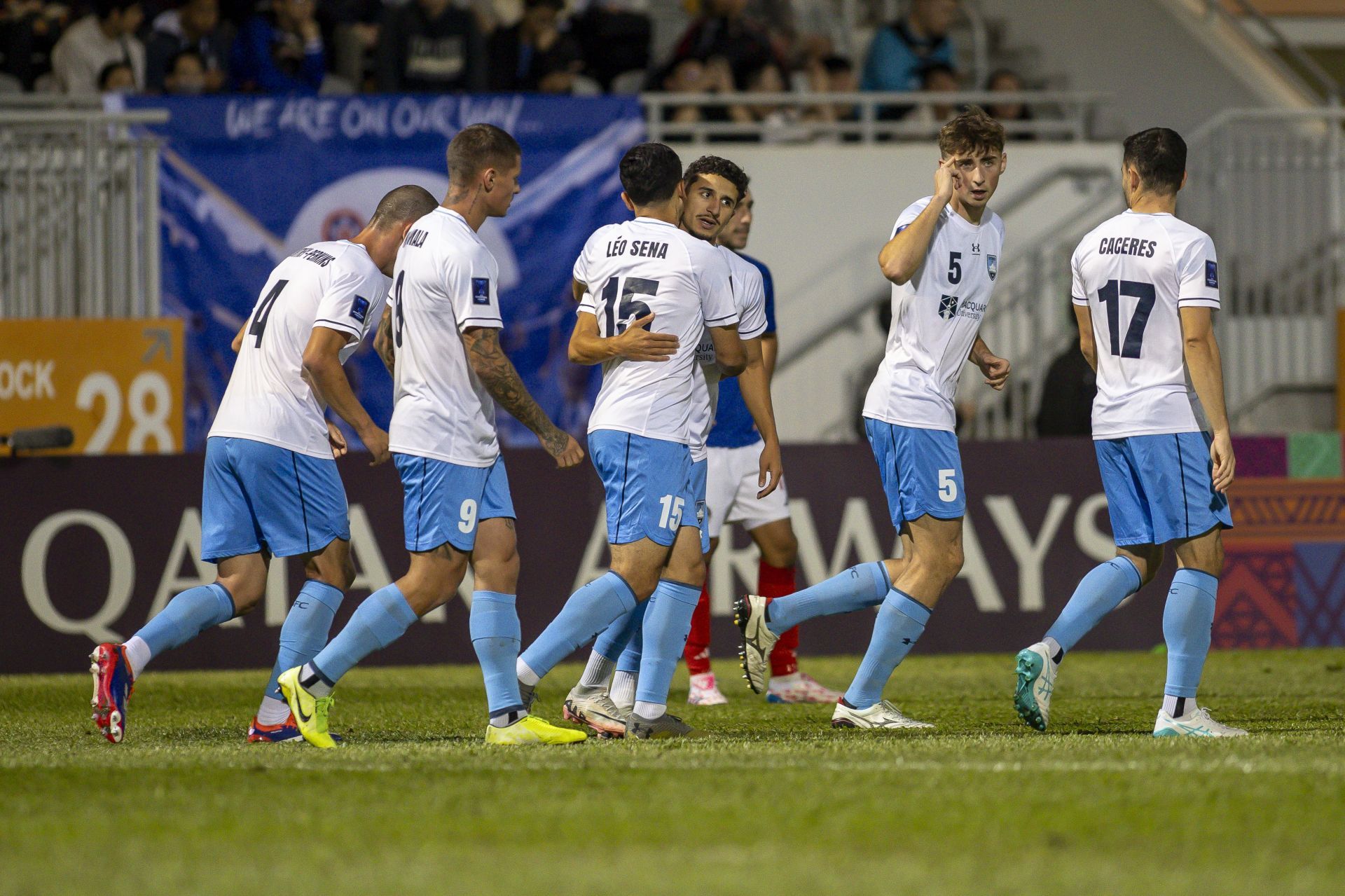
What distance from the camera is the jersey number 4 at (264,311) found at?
236 inches

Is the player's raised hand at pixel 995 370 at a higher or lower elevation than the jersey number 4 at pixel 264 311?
lower

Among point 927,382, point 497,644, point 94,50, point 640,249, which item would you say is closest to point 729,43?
point 94,50

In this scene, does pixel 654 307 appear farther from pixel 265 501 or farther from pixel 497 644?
pixel 265 501

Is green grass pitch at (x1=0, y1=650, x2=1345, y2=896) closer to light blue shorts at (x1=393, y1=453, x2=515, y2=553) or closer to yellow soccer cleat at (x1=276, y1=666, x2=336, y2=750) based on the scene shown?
yellow soccer cleat at (x1=276, y1=666, x2=336, y2=750)

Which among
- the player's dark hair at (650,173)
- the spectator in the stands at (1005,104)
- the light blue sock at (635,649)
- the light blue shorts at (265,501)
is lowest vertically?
the light blue sock at (635,649)

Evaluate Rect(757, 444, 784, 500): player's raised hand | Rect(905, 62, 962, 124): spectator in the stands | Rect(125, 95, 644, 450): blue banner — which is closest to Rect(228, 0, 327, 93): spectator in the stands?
Rect(125, 95, 644, 450): blue banner

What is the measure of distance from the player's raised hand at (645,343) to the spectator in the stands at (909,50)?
8.68 metres

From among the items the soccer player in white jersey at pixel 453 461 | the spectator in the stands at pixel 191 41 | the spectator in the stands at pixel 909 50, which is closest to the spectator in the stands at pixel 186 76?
the spectator in the stands at pixel 191 41

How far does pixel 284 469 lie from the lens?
19.4 feet

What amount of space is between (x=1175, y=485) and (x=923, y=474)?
85cm

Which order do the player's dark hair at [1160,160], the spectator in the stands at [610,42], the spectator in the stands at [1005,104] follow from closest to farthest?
the player's dark hair at [1160,160]
the spectator in the stands at [610,42]
the spectator in the stands at [1005,104]

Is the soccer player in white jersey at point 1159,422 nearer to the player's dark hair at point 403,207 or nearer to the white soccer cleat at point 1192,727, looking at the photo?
the white soccer cleat at point 1192,727

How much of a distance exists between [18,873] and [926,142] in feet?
34.4

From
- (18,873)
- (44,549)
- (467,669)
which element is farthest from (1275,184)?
(18,873)
